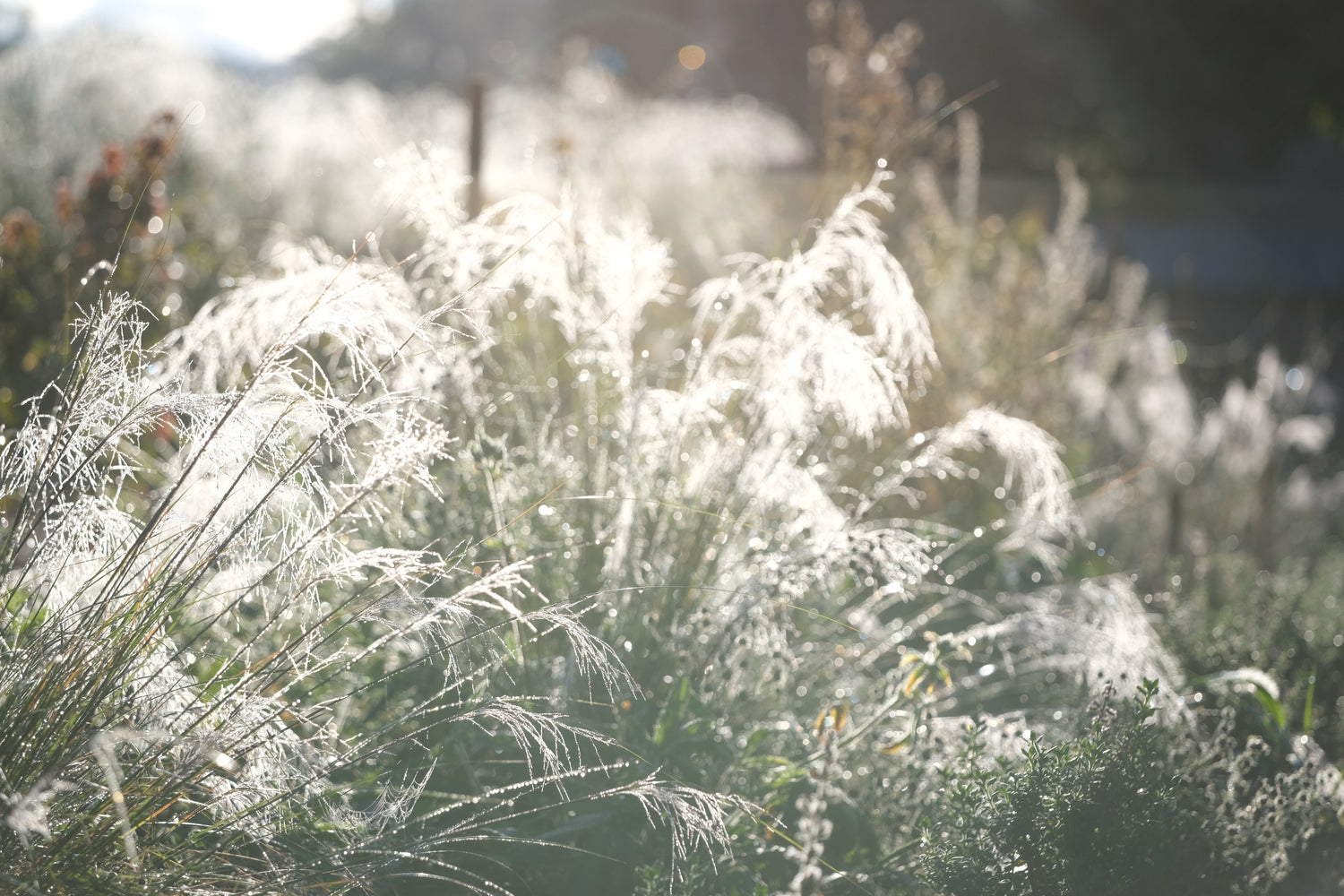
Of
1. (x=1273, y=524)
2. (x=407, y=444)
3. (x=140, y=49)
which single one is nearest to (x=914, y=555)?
(x=407, y=444)

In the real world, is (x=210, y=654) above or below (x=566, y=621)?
below

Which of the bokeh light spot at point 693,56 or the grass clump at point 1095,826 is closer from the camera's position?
the grass clump at point 1095,826

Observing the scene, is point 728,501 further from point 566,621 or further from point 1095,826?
point 1095,826

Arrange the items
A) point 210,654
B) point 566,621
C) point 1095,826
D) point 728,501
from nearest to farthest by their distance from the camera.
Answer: point 566,621 < point 1095,826 < point 210,654 < point 728,501

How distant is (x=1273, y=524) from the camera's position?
18.5ft

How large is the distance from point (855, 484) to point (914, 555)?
1516 mm

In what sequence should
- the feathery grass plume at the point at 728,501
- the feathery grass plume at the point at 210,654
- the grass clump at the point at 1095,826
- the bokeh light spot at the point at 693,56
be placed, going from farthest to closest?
the bokeh light spot at the point at 693,56 < the feathery grass plume at the point at 728,501 < the grass clump at the point at 1095,826 < the feathery grass plume at the point at 210,654

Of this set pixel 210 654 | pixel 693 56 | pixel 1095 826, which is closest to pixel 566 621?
pixel 210 654

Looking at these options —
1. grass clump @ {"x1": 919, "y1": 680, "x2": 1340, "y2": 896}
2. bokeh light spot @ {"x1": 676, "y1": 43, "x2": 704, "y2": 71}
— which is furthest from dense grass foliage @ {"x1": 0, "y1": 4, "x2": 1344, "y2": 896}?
bokeh light spot @ {"x1": 676, "y1": 43, "x2": 704, "y2": 71}

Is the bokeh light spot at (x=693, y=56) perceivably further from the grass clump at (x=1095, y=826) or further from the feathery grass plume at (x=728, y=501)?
the grass clump at (x=1095, y=826)

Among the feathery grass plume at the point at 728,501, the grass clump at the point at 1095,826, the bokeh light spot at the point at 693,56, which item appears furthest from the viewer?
the bokeh light spot at the point at 693,56

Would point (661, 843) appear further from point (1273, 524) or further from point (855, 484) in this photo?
point (1273, 524)

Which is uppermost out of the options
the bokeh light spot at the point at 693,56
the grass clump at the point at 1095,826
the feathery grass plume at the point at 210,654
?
the bokeh light spot at the point at 693,56

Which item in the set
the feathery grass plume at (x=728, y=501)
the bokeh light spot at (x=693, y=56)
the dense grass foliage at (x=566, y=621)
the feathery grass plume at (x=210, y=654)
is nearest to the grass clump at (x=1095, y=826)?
the dense grass foliage at (x=566, y=621)
